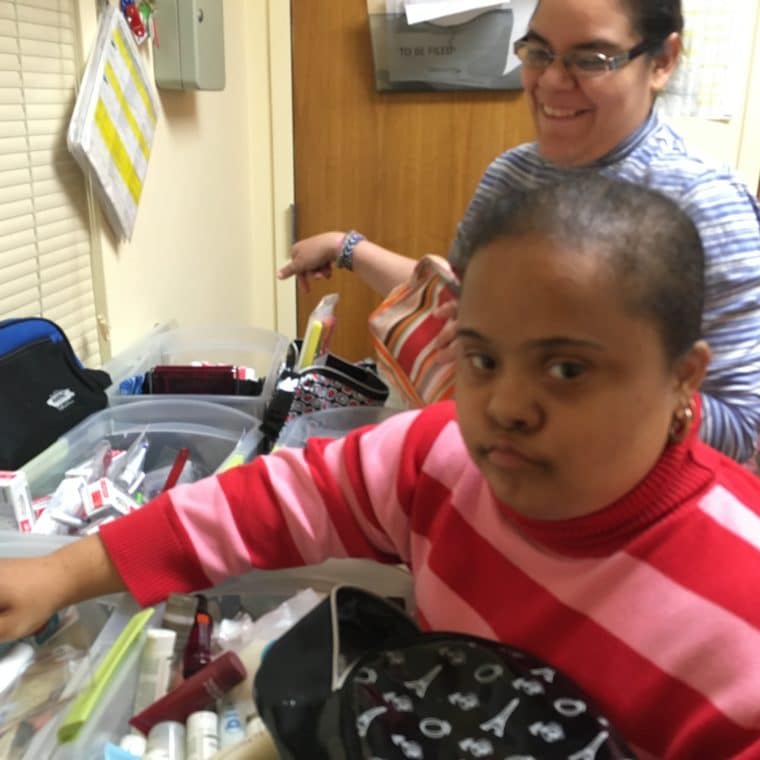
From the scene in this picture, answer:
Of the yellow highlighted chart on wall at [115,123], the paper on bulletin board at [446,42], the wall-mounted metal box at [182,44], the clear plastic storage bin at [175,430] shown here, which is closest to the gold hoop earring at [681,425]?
the clear plastic storage bin at [175,430]

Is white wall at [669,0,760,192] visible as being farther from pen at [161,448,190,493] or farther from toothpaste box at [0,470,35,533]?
toothpaste box at [0,470,35,533]

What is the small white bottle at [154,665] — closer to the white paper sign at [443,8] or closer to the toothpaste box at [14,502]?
the toothpaste box at [14,502]

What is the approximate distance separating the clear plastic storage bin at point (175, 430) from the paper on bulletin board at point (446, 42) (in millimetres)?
1302

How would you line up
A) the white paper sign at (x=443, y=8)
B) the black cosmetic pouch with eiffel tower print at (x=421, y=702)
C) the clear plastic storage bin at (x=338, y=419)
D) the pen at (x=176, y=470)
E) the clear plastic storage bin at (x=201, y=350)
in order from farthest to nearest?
the white paper sign at (x=443, y=8) → the clear plastic storage bin at (x=201, y=350) → the clear plastic storage bin at (x=338, y=419) → the pen at (x=176, y=470) → the black cosmetic pouch with eiffel tower print at (x=421, y=702)

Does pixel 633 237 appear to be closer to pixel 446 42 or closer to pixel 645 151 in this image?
pixel 645 151

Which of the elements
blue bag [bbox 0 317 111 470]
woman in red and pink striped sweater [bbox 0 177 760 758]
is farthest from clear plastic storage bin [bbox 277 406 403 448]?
woman in red and pink striped sweater [bbox 0 177 760 758]

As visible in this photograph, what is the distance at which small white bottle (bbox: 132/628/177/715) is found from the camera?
72 centimetres

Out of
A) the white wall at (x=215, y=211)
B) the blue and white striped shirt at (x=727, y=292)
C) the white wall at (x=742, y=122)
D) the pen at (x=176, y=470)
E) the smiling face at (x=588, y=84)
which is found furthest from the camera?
the white wall at (x=742, y=122)

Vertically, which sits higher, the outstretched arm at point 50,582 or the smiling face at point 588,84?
the smiling face at point 588,84

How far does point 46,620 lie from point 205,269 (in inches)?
53.9

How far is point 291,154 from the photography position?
2.28 meters

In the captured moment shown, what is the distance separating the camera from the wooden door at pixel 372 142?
2.17 meters

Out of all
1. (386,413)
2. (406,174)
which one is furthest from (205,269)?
(386,413)

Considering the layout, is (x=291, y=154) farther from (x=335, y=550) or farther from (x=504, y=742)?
(x=504, y=742)
